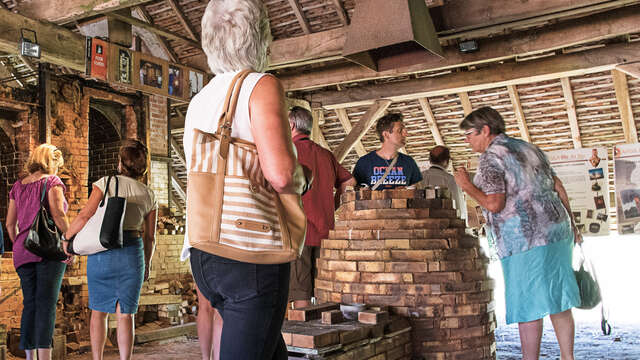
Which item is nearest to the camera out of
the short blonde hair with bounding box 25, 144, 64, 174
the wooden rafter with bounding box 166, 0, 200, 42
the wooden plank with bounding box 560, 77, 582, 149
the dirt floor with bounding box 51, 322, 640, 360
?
the short blonde hair with bounding box 25, 144, 64, 174

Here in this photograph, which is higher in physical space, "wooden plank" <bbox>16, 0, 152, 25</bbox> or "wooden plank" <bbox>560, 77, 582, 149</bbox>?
"wooden plank" <bbox>16, 0, 152, 25</bbox>

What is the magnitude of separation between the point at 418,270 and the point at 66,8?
170 inches

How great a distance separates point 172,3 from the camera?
7586 millimetres

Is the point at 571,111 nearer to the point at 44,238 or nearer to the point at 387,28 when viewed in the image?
the point at 387,28

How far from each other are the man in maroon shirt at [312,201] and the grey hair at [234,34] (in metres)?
2.14

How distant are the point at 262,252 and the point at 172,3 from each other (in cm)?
682

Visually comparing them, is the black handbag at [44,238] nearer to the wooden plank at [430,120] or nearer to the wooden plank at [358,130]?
the wooden plank at [358,130]

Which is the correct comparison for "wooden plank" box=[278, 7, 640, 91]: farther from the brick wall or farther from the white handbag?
the brick wall

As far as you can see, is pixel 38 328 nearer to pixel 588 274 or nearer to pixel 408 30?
pixel 408 30

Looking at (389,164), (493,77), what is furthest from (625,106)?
(389,164)

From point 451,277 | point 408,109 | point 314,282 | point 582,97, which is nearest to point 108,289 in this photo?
point 314,282

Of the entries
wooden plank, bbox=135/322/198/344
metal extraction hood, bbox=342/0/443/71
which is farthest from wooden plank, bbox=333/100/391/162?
metal extraction hood, bbox=342/0/443/71

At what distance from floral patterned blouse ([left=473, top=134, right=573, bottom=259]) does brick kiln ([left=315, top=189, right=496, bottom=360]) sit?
0.36 m

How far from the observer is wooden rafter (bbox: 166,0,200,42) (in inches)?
300
